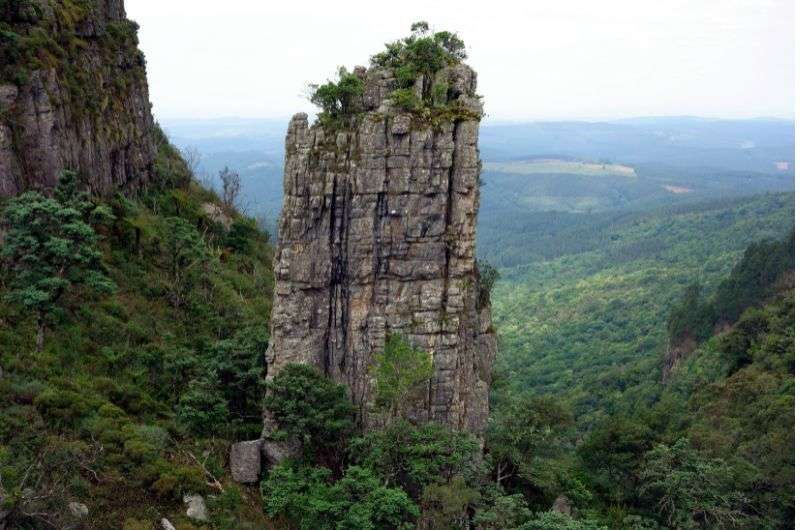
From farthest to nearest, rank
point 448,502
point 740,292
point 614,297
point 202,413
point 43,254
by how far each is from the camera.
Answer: point 614,297 < point 740,292 < point 43,254 < point 202,413 < point 448,502

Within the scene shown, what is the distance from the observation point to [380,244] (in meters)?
23.2

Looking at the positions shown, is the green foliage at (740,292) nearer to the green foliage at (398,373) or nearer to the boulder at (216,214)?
the boulder at (216,214)

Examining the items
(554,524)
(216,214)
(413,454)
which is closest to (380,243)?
(413,454)

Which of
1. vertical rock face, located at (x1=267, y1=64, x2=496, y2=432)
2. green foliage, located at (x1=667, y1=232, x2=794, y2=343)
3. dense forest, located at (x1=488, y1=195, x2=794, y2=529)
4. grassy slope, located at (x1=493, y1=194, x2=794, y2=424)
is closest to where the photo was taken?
vertical rock face, located at (x1=267, y1=64, x2=496, y2=432)

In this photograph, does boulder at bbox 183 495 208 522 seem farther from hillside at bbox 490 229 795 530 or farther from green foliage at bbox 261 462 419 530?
hillside at bbox 490 229 795 530

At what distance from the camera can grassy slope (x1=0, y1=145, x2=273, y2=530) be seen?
20.8m

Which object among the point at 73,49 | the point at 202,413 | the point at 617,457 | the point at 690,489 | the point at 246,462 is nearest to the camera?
the point at 246,462

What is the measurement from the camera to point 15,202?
1138 inches

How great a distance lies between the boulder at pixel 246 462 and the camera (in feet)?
76.7

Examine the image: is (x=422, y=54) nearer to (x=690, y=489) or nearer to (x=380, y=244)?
(x=380, y=244)

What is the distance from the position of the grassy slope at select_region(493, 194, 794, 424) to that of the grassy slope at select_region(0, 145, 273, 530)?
21.9 meters

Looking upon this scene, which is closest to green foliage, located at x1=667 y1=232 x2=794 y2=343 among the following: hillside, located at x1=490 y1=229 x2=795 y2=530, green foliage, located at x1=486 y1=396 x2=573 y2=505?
hillside, located at x1=490 y1=229 x2=795 y2=530

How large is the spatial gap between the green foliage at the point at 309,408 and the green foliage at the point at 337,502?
1114mm

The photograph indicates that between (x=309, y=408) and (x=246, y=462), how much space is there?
2.80m
